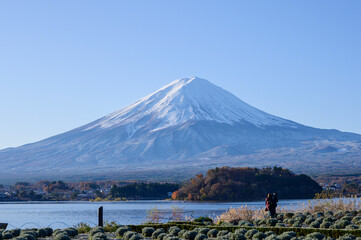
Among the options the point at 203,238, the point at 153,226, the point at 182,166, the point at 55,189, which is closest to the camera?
the point at 203,238

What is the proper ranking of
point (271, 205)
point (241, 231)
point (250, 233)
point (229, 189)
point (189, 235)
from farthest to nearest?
1. point (229, 189)
2. point (271, 205)
3. point (241, 231)
4. point (189, 235)
5. point (250, 233)

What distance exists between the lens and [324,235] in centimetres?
2319

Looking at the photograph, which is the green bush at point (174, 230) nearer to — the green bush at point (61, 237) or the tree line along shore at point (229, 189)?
the green bush at point (61, 237)

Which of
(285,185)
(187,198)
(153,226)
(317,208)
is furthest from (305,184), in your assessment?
(153,226)

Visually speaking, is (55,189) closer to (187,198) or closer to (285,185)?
(187,198)

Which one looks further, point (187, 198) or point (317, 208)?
point (187, 198)

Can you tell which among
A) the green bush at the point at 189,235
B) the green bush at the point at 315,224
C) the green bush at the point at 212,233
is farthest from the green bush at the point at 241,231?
the green bush at the point at 315,224

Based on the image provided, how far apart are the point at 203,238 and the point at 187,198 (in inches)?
2668

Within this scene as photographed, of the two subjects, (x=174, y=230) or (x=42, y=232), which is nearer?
(x=174, y=230)

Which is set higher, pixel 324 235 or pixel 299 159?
pixel 299 159

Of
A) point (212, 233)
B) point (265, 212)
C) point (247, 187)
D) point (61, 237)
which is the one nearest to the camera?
point (61, 237)

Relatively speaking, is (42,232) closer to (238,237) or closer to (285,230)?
(238,237)

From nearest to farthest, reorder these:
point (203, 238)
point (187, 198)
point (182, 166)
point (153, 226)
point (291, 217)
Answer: point (203, 238), point (153, 226), point (291, 217), point (187, 198), point (182, 166)

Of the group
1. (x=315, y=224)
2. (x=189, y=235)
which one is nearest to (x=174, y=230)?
(x=189, y=235)
